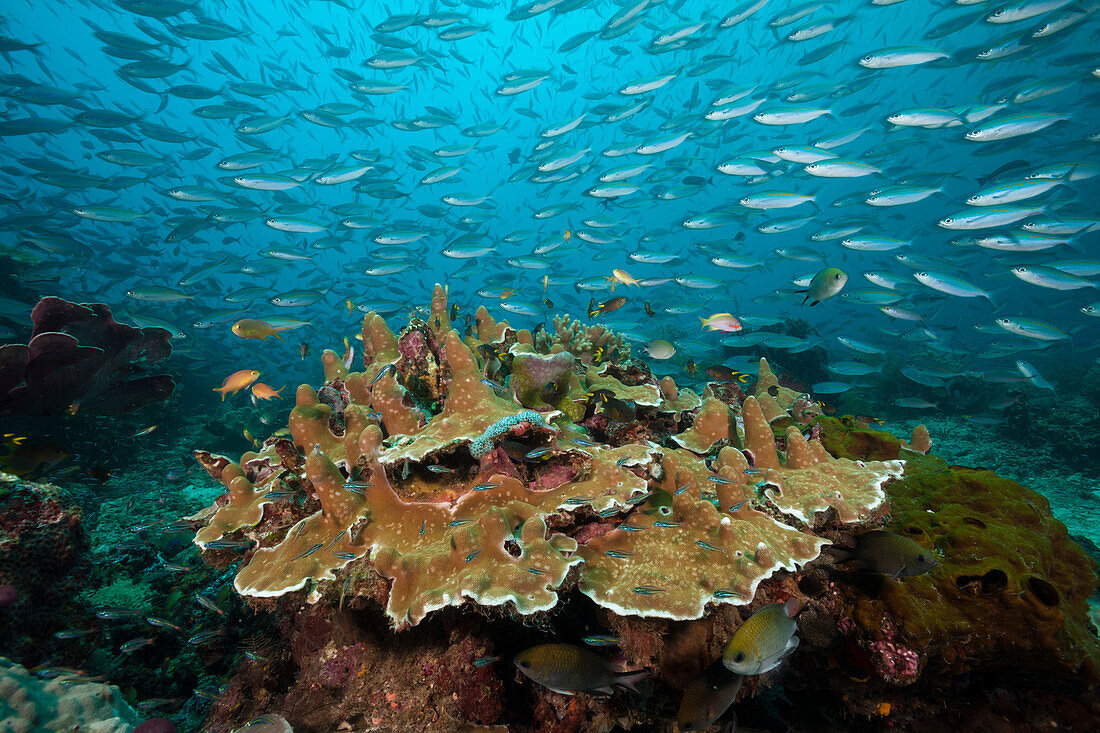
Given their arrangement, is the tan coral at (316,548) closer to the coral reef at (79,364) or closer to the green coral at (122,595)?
the green coral at (122,595)

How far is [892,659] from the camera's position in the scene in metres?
2.49

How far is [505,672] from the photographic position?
2.78 m

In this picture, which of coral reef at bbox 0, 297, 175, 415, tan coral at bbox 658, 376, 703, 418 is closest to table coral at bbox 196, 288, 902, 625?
tan coral at bbox 658, 376, 703, 418

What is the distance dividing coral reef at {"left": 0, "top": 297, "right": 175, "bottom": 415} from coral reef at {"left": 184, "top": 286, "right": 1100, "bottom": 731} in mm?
3036

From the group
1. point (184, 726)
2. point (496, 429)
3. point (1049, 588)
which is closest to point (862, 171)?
point (1049, 588)

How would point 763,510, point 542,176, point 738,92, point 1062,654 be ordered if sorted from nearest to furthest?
1. point 1062,654
2. point 763,510
3. point 738,92
4. point 542,176

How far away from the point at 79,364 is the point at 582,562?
21.2ft

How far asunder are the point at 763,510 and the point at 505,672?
2.12 meters

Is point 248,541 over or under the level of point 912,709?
over

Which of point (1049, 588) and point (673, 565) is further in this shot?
point (673, 565)

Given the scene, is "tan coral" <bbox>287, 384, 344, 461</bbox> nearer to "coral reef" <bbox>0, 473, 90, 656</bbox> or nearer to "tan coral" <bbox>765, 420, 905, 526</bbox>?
"coral reef" <bbox>0, 473, 90, 656</bbox>

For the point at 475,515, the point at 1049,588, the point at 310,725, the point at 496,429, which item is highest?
the point at 496,429

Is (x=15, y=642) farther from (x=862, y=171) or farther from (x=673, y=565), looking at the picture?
(x=862, y=171)

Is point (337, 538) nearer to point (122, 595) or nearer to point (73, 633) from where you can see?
point (73, 633)
